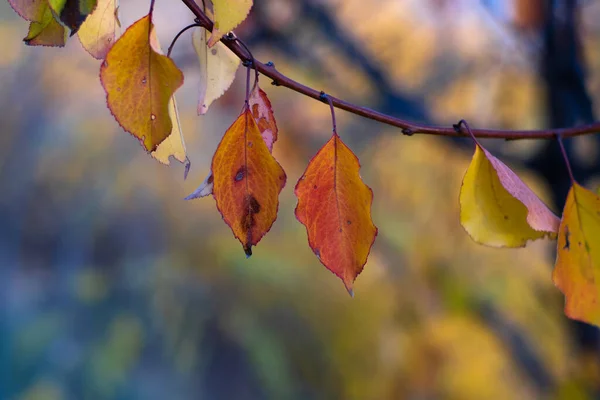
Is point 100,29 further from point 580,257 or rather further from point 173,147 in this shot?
point 580,257

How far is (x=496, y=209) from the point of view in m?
0.36

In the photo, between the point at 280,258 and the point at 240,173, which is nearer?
the point at 240,173

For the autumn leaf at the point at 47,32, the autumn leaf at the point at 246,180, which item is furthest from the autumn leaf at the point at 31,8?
the autumn leaf at the point at 246,180

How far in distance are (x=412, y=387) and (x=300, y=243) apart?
30.9 inches

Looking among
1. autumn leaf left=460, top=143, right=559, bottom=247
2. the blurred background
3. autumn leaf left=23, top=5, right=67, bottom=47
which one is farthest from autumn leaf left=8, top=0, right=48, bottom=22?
the blurred background

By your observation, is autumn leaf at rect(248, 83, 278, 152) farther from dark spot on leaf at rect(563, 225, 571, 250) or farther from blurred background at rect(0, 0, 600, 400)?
blurred background at rect(0, 0, 600, 400)

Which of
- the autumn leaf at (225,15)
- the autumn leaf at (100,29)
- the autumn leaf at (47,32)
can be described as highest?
the autumn leaf at (225,15)

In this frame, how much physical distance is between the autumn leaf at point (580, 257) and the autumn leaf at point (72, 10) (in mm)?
319

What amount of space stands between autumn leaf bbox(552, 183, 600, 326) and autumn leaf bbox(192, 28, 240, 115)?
249mm

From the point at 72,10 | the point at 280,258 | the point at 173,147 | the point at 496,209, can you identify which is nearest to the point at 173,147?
the point at 173,147

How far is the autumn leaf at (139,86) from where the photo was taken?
26 cm

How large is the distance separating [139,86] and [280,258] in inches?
81.6

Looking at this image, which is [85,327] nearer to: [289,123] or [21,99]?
[21,99]

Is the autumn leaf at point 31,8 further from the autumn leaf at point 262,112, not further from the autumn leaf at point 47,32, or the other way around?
the autumn leaf at point 262,112
